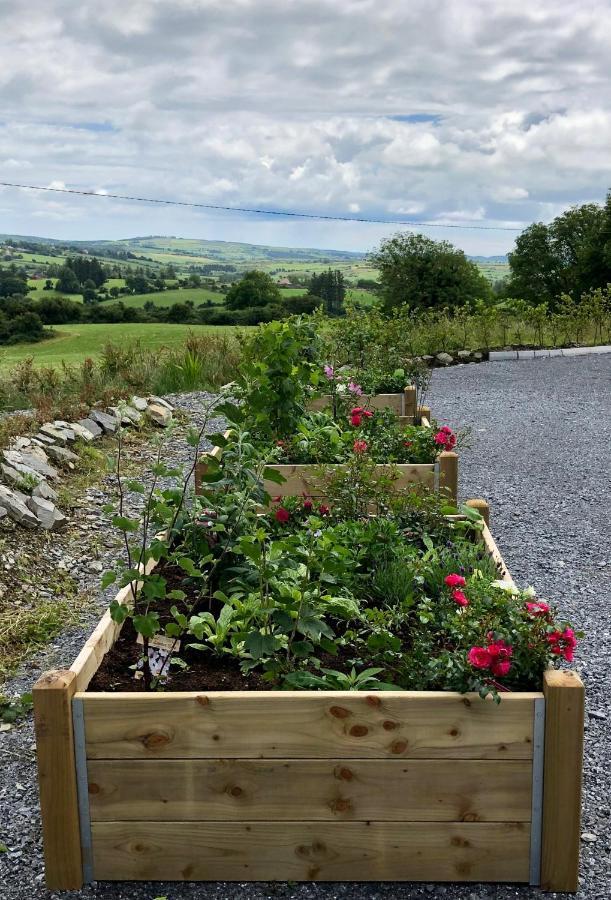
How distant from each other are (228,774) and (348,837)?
340 millimetres

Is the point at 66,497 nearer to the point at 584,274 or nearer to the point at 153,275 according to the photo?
the point at 153,275

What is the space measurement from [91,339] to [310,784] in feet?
41.1

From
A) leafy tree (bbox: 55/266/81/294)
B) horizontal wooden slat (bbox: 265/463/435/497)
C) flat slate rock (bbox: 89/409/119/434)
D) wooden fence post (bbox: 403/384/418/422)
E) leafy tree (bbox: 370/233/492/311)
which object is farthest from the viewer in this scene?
leafy tree (bbox: 370/233/492/311)

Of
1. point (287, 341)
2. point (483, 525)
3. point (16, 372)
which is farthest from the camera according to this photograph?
point (16, 372)

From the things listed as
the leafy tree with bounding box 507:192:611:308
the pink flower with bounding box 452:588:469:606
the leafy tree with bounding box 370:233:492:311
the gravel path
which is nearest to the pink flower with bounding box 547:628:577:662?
the pink flower with bounding box 452:588:469:606

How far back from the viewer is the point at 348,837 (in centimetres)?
201

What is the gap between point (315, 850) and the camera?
2.03m

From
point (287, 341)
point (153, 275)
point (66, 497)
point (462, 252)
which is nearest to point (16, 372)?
point (66, 497)

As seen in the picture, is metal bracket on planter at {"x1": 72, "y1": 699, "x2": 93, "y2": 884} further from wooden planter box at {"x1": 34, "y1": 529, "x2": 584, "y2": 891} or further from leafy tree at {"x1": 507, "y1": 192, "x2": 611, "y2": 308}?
leafy tree at {"x1": 507, "y1": 192, "x2": 611, "y2": 308}

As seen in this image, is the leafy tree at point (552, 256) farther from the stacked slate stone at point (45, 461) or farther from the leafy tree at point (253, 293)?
the stacked slate stone at point (45, 461)

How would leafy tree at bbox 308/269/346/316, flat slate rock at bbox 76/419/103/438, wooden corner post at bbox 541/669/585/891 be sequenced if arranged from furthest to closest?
leafy tree at bbox 308/269/346/316 < flat slate rock at bbox 76/419/103/438 < wooden corner post at bbox 541/669/585/891

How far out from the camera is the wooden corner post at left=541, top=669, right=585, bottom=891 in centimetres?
192

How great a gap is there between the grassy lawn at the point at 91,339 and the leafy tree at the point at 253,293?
1827 mm

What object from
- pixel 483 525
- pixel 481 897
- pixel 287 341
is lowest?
pixel 481 897
